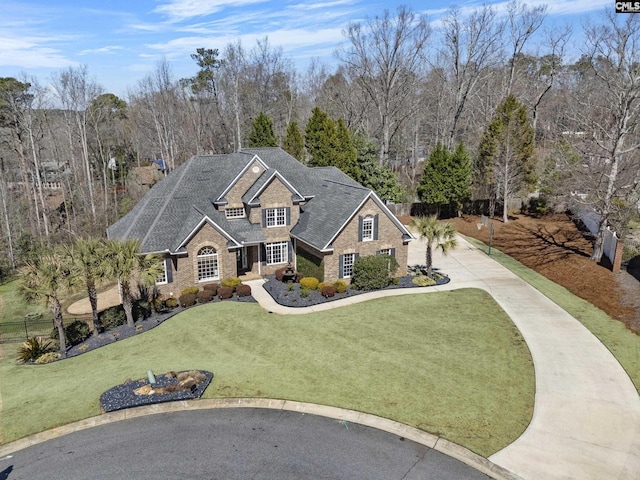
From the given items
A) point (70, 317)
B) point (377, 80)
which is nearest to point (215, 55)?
point (377, 80)

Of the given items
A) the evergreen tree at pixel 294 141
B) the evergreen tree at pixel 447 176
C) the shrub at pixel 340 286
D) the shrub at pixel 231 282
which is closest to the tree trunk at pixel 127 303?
the shrub at pixel 231 282

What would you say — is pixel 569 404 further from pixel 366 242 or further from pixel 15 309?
pixel 15 309

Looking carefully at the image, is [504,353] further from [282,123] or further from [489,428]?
[282,123]

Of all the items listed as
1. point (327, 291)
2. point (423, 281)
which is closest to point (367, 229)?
point (423, 281)

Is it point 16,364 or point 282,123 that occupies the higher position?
point 282,123

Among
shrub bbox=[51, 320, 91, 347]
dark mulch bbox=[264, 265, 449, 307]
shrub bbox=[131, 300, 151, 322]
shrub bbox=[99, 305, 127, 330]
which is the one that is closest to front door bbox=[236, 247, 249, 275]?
dark mulch bbox=[264, 265, 449, 307]

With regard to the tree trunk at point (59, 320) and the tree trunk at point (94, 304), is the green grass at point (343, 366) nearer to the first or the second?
the tree trunk at point (59, 320)
